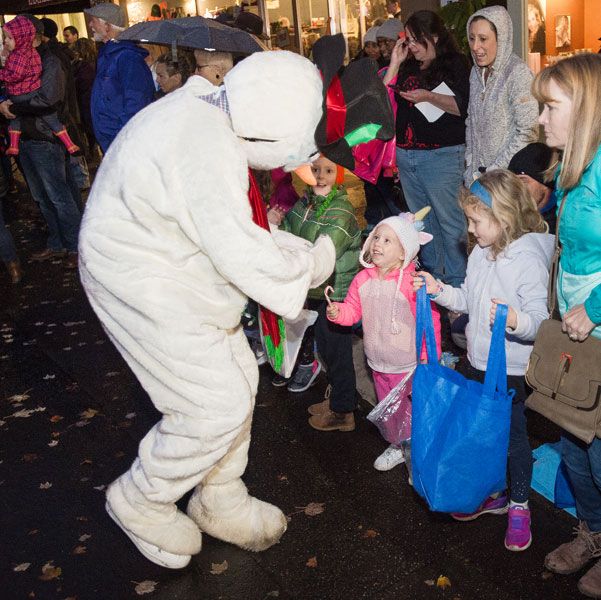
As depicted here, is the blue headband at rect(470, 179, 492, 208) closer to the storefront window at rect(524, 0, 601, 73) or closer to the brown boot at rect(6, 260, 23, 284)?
the storefront window at rect(524, 0, 601, 73)

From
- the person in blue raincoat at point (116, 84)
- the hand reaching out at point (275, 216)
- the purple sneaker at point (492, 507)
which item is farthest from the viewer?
the person in blue raincoat at point (116, 84)

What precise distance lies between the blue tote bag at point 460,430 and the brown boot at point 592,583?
0.47 metres

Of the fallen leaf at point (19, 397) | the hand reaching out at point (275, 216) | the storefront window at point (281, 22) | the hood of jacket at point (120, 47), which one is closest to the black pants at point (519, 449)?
the hand reaching out at point (275, 216)

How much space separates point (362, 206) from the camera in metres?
9.63

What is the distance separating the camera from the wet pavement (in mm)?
3304

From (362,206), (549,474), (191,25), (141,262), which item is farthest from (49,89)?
(549,474)

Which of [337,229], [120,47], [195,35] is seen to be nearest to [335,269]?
[337,229]

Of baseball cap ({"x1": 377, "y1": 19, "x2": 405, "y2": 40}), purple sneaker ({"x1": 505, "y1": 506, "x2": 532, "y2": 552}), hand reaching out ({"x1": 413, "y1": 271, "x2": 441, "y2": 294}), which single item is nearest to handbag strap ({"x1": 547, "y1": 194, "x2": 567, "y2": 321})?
hand reaching out ({"x1": 413, "y1": 271, "x2": 441, "y2": 294})

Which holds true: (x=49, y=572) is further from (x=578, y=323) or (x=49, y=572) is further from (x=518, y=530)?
(x=578, y=323)

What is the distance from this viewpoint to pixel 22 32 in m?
7.93

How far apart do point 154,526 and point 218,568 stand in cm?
38

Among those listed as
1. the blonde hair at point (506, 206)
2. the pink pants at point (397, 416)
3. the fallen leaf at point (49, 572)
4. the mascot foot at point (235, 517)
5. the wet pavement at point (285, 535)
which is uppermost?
the blonde hair at point (506, 206)

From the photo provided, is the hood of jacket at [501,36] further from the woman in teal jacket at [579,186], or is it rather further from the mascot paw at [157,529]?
the mascot paw at [157,529]

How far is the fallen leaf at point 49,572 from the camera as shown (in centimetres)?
358
